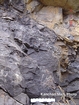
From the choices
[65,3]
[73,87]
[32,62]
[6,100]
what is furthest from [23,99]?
[65,3]

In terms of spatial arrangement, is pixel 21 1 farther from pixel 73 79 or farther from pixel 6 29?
pixel 73 79

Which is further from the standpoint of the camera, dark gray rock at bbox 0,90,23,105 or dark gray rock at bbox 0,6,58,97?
dark gray rock at bbox 0,6,58,97

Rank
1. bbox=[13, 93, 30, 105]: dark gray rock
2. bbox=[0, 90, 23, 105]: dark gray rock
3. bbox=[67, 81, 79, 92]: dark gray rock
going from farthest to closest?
bbox=[67, 81, 79, 92]: dark gray rock → bbox=[13, 93, 30, 105]: dark gray rock → bbox=[0, 90, 23, 105]: dark gray rock

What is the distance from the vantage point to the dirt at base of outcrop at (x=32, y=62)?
312 cm

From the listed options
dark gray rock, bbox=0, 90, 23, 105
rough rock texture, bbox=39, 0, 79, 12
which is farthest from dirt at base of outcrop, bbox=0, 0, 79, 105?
rough rock texture, bbox=39, 0, 79, 12

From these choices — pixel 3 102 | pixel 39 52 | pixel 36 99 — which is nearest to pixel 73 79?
pixel 39 52

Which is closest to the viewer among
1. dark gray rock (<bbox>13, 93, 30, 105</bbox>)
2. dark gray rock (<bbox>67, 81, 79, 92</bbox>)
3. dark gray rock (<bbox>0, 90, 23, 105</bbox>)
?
dark gray rock (<bbox>0, 90, 23, 105</bbox>)

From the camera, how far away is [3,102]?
289 cm

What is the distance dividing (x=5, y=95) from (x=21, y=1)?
2136mm

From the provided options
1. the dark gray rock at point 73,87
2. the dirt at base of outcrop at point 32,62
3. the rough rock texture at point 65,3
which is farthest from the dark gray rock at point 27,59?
the dark gray rock at point 73,87

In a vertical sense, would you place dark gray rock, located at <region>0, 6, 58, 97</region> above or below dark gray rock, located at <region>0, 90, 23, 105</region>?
above

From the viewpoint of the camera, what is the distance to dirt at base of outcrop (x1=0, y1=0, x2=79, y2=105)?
312cm

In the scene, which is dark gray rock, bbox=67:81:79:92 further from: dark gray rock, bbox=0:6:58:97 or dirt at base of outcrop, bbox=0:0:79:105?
dark gray rock, bbox=0:6:58:97

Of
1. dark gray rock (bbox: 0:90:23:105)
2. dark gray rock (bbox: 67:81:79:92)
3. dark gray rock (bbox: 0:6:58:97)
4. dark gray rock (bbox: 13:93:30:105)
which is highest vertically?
dark gray rock (bbox: 0:6:58:97)
